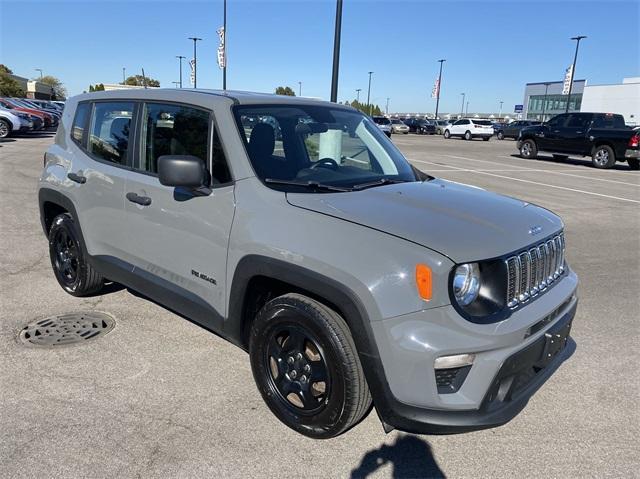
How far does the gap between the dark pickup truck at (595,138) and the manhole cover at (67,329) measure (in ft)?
62.1

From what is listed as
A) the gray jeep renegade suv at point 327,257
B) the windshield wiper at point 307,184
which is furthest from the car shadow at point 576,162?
the windshield wiper at point 307,184

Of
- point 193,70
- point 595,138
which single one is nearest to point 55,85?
point 193,70

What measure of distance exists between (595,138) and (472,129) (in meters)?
22.6

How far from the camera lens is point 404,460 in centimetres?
263

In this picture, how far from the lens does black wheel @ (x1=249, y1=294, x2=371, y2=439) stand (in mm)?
2471

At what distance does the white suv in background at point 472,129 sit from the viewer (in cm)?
4056

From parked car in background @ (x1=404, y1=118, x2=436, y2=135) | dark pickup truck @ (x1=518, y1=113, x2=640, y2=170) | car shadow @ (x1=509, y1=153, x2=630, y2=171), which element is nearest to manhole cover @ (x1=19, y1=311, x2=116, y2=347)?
dark pickup truck @ (x1=518, y1=113, x2=640, y2=170)

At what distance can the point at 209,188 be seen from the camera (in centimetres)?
306

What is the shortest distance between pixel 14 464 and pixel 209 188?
1.72 metres

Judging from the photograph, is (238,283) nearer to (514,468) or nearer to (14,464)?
(14,464)

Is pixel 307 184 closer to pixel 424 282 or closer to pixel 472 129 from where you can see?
pixel 424 282

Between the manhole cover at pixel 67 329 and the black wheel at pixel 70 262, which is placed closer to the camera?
the manhole cover at pixel 67 329

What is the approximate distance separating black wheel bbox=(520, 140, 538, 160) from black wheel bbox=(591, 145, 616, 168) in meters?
3.16

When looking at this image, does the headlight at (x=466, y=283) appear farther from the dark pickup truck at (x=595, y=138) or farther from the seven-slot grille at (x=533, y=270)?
the dark pickup truck at (x=595, y=138)
